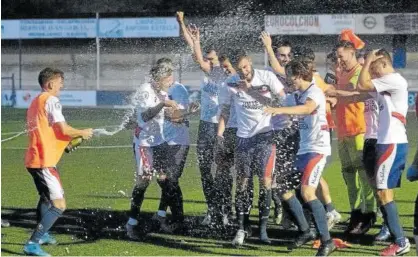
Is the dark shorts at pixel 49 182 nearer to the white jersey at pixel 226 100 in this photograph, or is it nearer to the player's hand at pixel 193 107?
the player's hand at pixel 193 107

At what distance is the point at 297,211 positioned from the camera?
361 inches

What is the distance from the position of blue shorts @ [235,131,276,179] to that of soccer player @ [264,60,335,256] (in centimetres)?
65

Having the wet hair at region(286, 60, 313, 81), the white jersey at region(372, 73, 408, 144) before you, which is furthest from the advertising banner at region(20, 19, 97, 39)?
the white jersey at region(372, 73, 408, 144)

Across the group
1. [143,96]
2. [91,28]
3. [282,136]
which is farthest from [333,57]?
[91,28]

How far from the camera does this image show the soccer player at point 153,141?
10133 millimetres

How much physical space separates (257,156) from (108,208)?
3.05 metres

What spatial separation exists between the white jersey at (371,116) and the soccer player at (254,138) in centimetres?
93

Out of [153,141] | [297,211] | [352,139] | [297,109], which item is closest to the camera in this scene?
[297,109]

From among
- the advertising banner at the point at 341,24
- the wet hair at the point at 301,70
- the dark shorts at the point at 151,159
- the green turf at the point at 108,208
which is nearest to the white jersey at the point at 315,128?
the wet hair at the point at 301,70

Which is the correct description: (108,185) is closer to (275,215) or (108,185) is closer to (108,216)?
(108,216)

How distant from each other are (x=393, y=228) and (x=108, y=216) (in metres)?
3.96

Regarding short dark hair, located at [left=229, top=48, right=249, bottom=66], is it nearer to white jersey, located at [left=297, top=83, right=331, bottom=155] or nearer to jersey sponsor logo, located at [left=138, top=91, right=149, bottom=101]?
white jersey, located at [left=297, top=83, right=331, bottom=155]

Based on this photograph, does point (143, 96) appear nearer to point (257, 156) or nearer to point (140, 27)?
point (257, 156)

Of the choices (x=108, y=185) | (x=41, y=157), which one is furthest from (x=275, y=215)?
(x=108, y=185)
